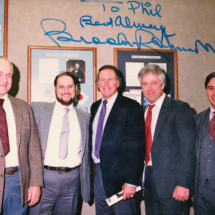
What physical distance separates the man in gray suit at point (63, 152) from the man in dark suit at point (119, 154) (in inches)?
6.6

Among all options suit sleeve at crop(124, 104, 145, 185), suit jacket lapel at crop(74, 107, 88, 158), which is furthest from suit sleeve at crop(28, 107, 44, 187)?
suit sleeve at crop(124, 104, 145, 185)

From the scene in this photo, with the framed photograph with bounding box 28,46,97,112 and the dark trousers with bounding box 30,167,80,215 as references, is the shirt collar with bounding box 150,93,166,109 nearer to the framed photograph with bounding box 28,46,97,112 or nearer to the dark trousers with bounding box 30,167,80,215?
the framed photograph with bounding box 28,46,97,112

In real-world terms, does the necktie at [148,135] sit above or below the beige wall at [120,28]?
below

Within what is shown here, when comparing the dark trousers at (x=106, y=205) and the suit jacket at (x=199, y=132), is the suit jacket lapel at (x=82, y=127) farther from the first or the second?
the suit jacket at (x=199, y=132)

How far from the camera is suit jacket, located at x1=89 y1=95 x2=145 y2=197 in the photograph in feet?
5.52

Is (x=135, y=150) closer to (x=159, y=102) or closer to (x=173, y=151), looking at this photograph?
(x=173, y=151)

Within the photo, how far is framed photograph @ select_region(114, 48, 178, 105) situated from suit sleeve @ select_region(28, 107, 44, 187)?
1266mm

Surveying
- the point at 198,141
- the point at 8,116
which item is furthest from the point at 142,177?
the point at 8,116

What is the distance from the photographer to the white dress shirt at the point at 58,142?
5.94 feet

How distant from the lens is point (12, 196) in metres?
1.53
